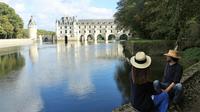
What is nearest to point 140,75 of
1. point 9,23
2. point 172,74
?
point 172,74

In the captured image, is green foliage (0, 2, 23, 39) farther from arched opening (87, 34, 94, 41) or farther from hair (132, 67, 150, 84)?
hair (132, 67, 150, 84)

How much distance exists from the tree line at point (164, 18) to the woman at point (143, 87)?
993 cm

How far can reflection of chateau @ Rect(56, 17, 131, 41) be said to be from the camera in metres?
185

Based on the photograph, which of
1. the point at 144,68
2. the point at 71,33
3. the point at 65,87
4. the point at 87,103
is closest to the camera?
the point at 144,68

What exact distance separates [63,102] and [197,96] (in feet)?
25.9

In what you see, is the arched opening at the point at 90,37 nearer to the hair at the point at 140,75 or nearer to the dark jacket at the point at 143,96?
the dark jacket at the point at 143,96

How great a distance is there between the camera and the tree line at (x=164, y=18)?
15602 mm

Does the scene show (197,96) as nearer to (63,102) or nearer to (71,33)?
(63,102)

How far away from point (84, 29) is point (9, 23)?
86.5m

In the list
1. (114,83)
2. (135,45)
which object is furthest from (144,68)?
(135,45)

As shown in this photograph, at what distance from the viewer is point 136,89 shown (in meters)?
5.49

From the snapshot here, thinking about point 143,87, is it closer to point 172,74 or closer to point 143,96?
point 143,96

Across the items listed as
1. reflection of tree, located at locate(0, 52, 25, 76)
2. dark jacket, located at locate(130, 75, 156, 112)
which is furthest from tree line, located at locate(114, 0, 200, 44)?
reflection of tree, located at locate(0, 52, 25, 76)

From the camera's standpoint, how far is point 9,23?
4077 inches
